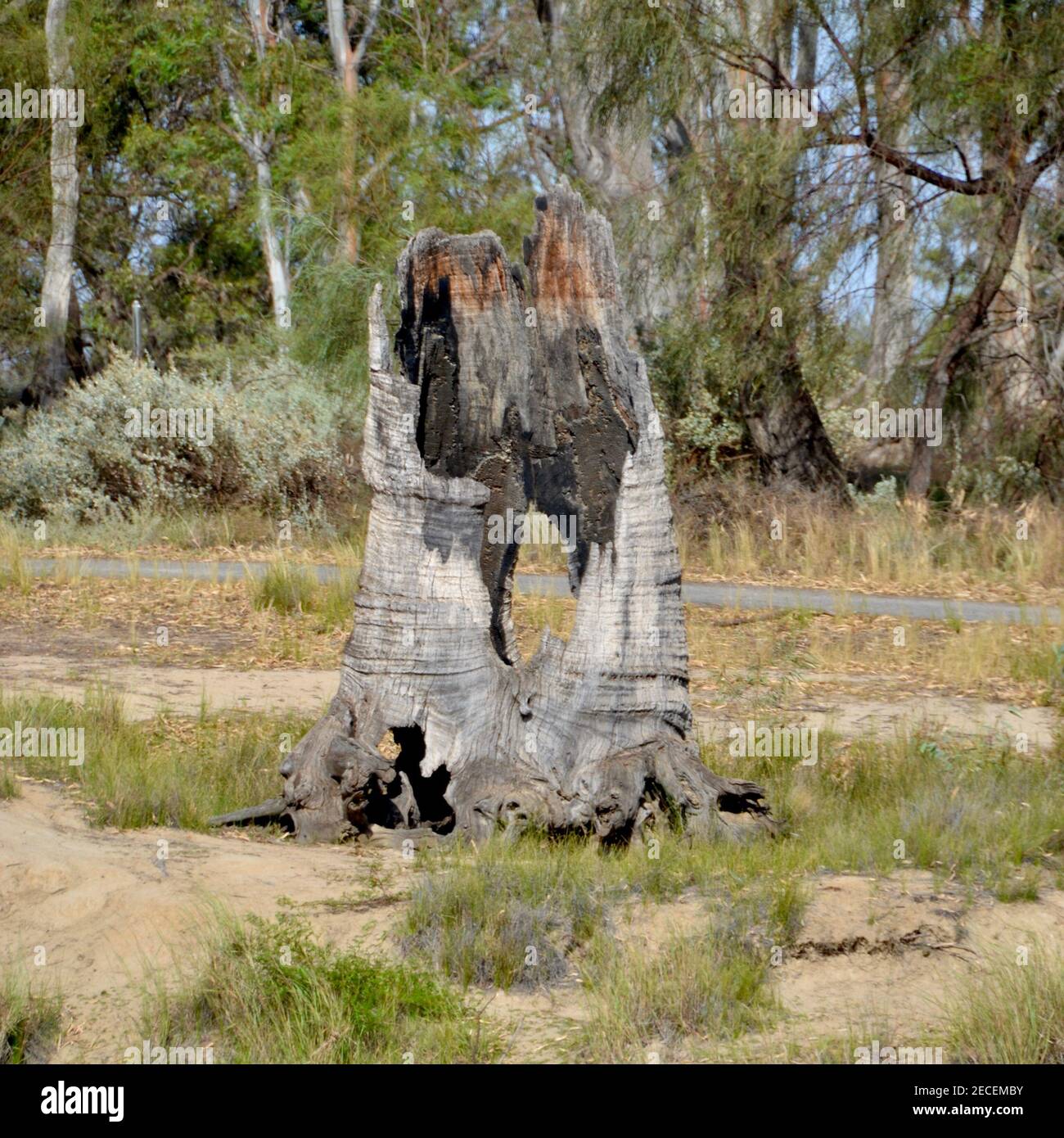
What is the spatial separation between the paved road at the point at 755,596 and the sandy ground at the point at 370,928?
624 centimetres

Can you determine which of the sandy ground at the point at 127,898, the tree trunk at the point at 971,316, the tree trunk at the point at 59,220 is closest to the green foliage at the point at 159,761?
the sandy ground at the point at 127,898

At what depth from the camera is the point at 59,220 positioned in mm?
24938

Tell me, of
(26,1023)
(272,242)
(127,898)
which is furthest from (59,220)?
(26,1023)

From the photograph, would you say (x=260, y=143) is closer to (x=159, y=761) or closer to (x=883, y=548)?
(x=883, y=548)

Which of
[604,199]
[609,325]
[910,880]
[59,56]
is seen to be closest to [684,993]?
[910,880]

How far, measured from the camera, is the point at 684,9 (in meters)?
15.6

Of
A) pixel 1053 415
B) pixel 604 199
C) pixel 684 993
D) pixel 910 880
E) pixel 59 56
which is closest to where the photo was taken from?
pixel 684 993

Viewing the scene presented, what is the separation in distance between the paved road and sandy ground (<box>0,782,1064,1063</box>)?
624cm

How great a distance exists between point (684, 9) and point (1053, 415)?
6.08m

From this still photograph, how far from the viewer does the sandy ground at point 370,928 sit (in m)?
4.55

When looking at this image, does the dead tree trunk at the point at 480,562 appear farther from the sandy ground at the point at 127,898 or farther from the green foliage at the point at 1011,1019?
the green foliage at the point at 1011,1019

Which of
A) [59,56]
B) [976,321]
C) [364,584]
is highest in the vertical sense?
[59,56]

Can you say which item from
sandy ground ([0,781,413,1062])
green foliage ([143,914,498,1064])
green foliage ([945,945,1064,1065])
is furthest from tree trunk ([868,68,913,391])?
green foliage ([143,914,498,1064])

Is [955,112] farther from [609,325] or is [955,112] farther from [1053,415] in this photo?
[609,325]
